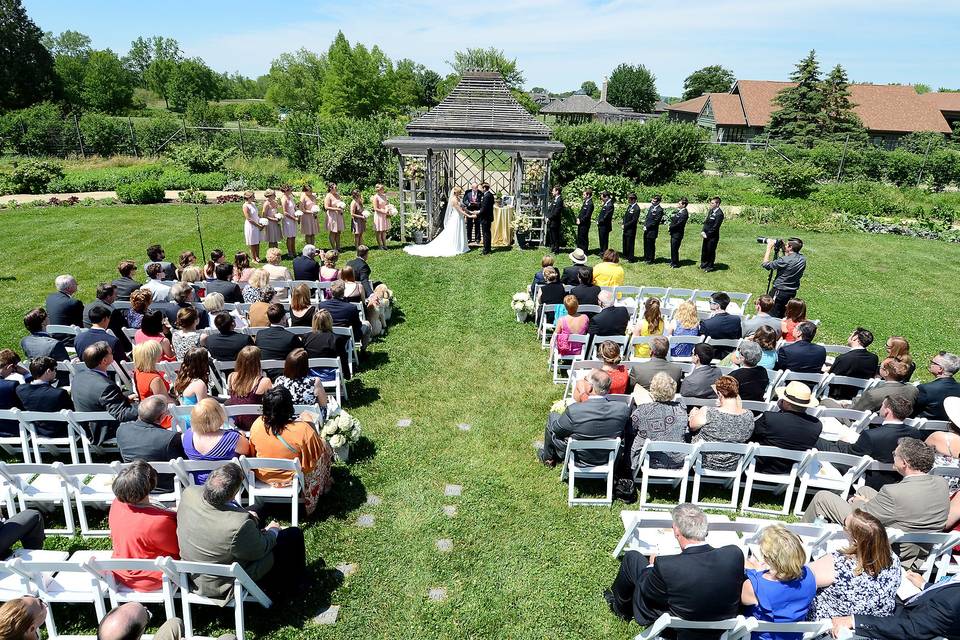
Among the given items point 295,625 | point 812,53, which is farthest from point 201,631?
point 812,53

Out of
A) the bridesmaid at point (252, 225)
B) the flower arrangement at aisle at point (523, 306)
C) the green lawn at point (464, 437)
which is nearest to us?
the green lawn at point (464, 437)

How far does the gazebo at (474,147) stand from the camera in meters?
15.3

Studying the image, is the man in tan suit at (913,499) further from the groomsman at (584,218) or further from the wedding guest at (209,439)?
the groomsman at (584,218)

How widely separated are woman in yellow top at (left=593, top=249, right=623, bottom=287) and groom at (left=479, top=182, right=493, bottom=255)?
4878 millimetres

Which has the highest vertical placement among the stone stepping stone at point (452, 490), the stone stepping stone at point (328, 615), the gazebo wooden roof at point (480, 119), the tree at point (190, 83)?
the tree at point (190, 83)

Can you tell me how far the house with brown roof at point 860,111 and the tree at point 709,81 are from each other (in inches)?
1370

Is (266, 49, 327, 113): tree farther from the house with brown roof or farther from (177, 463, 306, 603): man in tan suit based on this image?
(177, 463, 306, 603): man in tan suit

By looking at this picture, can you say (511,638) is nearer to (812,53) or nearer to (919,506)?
(919,506)

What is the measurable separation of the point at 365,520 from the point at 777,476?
169 inches


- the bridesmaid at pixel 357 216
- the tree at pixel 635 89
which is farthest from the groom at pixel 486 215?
the tree at pixel 635 89

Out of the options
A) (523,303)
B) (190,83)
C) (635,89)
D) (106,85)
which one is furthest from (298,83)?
(523,303)

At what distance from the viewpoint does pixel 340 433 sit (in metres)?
6.15

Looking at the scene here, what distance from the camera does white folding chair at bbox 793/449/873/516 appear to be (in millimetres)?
5320

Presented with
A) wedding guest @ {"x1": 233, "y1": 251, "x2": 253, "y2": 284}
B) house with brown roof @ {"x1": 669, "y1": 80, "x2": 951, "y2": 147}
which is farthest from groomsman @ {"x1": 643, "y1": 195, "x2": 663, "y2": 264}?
house with brown roof @ {"x1": 669, "y1": 80, "x2": 951, "y2": 147}
